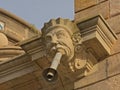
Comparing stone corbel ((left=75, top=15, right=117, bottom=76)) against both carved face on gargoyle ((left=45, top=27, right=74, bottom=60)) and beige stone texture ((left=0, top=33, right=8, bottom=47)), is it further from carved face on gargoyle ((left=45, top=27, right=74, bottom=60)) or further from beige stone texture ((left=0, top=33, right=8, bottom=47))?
beige stone texture ((left=0, top=33, right=8, bottom=47))

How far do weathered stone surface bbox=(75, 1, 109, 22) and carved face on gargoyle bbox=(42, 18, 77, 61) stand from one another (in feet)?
1.21

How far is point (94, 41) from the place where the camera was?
991cm

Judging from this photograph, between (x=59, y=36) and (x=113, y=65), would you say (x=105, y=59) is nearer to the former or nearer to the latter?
(x=113, y=65)

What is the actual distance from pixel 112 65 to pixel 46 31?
99 centimetres

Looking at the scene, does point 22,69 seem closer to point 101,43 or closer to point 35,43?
point 35,43

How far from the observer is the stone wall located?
972 cm

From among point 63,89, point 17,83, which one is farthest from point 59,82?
point 17,83

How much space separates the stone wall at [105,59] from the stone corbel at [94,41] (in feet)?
0.27

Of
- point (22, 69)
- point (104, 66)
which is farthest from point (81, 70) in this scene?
point (22, 69)

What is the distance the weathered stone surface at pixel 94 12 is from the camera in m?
10.4

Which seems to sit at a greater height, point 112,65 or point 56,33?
point 56,33

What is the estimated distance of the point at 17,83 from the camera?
1077 centimetres

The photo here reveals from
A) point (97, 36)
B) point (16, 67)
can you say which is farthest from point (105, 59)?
point (16, 67)

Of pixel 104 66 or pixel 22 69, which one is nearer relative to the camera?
pixel 104 66
